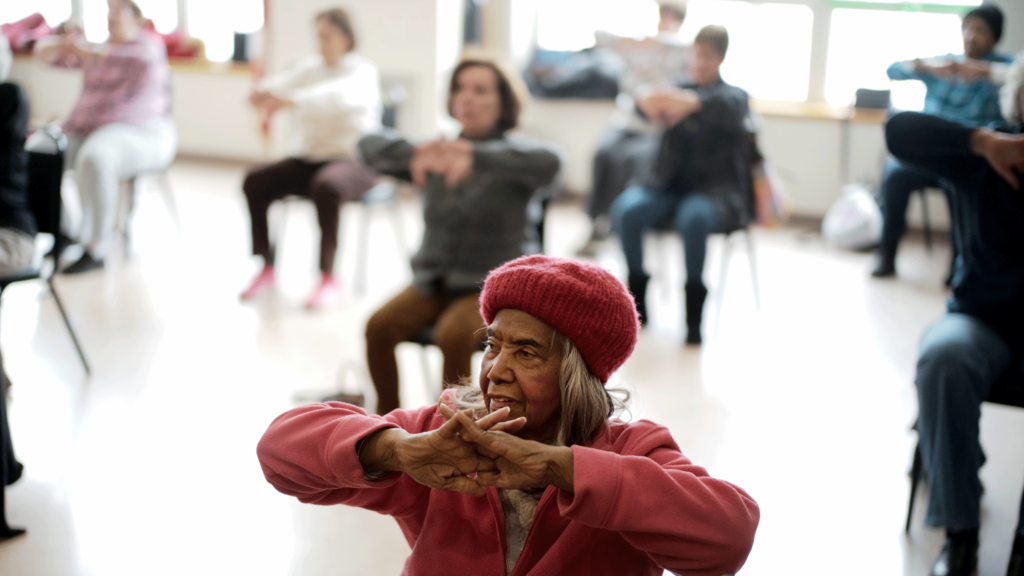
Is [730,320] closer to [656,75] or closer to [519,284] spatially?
[656,75]

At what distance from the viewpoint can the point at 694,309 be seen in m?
3.77

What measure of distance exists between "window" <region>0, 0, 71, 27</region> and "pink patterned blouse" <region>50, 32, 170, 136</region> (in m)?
4.09

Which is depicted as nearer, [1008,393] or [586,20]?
[1008,393]

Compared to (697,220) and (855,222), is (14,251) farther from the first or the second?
(855,222)

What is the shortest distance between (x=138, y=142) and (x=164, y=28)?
3.94m

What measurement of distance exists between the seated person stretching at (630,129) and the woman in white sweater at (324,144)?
139 cm

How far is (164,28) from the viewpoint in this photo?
26.2ft

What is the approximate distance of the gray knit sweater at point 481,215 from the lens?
266cm

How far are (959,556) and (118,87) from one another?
13.8 ft

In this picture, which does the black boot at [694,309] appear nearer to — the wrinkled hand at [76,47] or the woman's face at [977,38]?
the woman's face at [977,38]

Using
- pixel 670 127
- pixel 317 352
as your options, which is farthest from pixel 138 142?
pixel 670 127

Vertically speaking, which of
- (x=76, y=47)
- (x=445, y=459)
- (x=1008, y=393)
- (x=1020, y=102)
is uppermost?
(x=76, y=47)

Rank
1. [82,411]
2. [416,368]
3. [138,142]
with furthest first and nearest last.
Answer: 1. [138,142]
2. [416,368]
3. [82,411]

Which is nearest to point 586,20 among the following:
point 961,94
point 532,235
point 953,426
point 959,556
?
point 961,94
